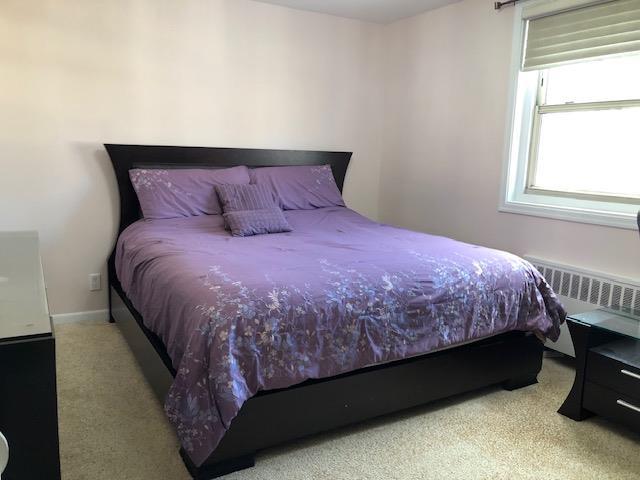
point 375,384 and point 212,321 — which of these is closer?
point 212,321

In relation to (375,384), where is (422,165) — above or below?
above

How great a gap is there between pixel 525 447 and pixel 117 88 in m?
3.07

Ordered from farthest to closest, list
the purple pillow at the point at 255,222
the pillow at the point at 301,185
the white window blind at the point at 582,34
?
1. the pillow at the point at 301,185
2. the purple pillow at the point at 255,222
3. the white window blind at the point at 582,34

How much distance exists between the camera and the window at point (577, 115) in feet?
8.99

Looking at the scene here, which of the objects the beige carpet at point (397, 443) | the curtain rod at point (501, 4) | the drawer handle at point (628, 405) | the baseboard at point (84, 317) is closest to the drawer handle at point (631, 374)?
the drawer handle at point (628, 405)

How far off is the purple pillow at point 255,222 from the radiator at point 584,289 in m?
1.55

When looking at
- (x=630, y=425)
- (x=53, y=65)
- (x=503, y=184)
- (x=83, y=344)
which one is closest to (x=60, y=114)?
(x=53, y=65)

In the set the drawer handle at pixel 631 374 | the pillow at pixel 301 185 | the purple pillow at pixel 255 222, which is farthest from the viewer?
the pillow at pixel 301 185

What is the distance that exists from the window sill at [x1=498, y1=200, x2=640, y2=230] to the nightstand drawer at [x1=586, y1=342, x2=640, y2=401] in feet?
2.35

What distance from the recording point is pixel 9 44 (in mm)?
2967

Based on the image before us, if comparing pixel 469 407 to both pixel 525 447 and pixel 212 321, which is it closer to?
pixel 525 447

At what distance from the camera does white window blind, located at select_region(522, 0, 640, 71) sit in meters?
2.62

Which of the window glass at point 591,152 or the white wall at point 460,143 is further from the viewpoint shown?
the white wall at point 460,143

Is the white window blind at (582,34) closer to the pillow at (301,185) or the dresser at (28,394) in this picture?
the pillow at (301,185)
